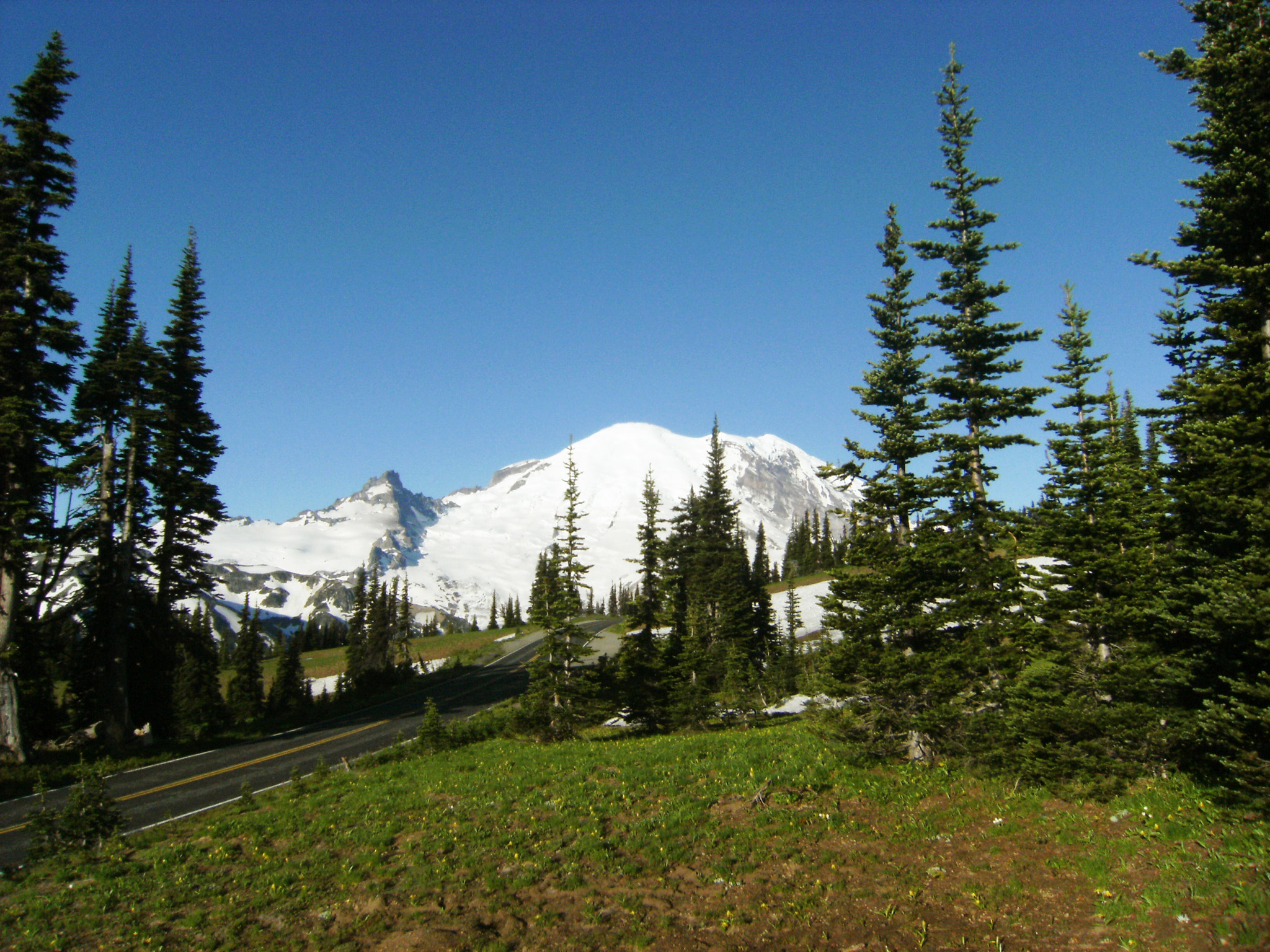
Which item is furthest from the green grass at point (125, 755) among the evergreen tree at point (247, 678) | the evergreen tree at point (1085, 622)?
the evergreen tree at point (1085, 622)

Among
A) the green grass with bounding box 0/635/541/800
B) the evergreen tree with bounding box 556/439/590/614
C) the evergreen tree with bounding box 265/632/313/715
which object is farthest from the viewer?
the evergreen tree with bounding box 265/632/313/715

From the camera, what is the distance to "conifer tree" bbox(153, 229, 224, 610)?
2839cm

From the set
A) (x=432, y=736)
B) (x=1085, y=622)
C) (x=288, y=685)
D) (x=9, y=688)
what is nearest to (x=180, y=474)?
(x=9, y=688)

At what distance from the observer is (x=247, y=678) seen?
204ft

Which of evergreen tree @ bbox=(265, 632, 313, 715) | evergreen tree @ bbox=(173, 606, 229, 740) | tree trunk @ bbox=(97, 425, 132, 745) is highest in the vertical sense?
tree trunk @ bbox=(97, 425, 132, 745)

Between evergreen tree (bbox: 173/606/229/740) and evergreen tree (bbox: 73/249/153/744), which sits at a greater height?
evergreen tree (bbox: 73/249/153/744)

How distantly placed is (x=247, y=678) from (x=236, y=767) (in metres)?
46.7

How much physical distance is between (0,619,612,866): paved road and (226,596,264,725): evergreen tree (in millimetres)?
22278

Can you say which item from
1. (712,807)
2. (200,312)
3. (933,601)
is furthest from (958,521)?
(200,312)

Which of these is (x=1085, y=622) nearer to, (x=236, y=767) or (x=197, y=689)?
(x=236, y=767)

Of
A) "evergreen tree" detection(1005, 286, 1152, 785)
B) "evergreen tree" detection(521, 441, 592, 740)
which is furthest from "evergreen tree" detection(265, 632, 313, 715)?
"evergreen tree" detection(1005, 286, 1152, 785)

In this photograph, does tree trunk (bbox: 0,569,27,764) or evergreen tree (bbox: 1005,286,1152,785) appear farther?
tree trunk (bbox: 0,569,27,764)

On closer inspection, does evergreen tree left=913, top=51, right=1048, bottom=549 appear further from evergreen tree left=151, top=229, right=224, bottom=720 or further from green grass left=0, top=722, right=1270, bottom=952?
evergreen tree left=151, top=229, right=224, bottom=720

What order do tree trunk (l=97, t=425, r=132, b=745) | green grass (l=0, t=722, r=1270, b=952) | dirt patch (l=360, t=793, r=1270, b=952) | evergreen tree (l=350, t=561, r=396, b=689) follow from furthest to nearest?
evergreen tree (l=350, t=561, r=396, b=689) < tree trunk (l=97, t=425, r=132, b=745) < green grass (l=0, t=722, r=1270, b=952) < dirt patch (l=360, t=793, r=1270, b=952)
